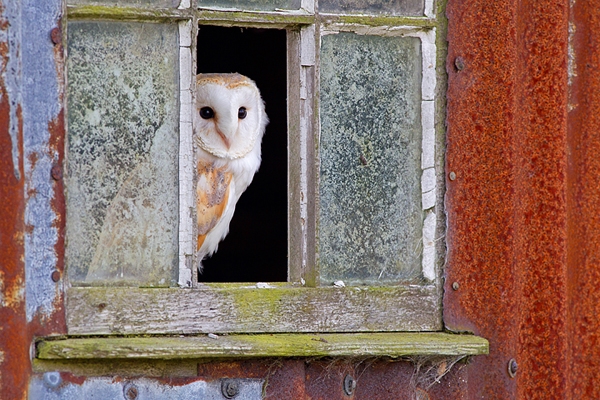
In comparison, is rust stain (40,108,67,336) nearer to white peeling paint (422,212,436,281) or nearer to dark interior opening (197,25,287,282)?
white peeling paint (422,212,436,281)

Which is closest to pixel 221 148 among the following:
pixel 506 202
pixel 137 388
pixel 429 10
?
pixel 429 10

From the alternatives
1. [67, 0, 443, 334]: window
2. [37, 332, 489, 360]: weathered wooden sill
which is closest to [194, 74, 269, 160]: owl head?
[67, 0, 443, 334]: window

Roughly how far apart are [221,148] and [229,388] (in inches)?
48.2

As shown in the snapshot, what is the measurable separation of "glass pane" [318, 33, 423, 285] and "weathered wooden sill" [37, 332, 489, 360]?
20cm

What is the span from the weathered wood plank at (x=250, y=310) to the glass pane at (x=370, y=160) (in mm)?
74

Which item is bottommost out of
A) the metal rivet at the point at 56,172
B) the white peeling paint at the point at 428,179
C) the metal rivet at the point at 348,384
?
the metal rivet at the point at 348,384

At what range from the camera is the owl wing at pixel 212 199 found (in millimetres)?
3570

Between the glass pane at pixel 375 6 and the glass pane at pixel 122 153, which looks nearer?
the glass pane at pixel 122 153

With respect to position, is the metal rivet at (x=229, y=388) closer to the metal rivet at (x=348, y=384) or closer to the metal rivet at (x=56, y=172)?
the metal rivet at (x=348, y=384)

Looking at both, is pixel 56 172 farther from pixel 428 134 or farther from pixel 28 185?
pixel 428 134

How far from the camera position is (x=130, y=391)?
2625mm

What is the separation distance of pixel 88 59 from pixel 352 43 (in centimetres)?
74

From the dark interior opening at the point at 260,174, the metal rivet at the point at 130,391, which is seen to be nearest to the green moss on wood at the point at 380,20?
the metal rivet at the point at 130,391

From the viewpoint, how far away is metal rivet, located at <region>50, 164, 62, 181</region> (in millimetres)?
2596
